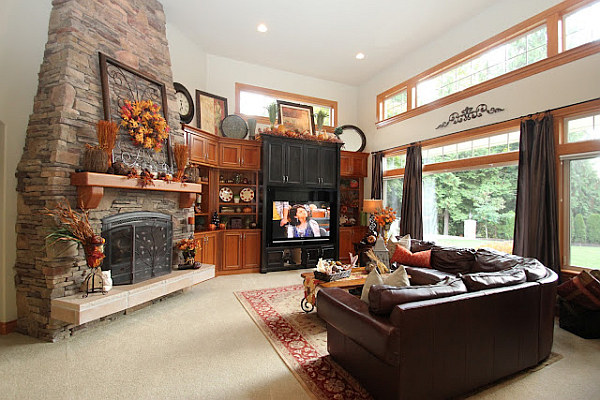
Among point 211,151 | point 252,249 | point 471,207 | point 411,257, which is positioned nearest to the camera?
point 411,257

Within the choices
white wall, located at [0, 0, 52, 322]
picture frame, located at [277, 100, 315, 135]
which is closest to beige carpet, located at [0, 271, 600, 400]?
white wall, located at [0, 0, 52, 322]

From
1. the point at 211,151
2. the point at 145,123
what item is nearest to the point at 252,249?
the point at 211,151

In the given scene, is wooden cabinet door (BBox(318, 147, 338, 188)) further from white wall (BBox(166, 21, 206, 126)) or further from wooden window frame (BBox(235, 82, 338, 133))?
white wall (BBox(166, 21, 206, 126))

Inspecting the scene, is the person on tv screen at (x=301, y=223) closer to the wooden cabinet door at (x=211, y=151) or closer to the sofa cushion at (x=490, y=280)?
the wooden cabinet door at (x=211, y=151)

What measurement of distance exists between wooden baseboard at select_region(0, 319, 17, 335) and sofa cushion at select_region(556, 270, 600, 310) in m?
6.01

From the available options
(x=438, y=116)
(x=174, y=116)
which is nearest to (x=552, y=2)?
(x=438, y=116)

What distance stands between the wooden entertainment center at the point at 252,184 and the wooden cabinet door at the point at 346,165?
0.28 m

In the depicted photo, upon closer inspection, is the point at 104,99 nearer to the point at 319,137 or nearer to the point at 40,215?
the point at 40,215

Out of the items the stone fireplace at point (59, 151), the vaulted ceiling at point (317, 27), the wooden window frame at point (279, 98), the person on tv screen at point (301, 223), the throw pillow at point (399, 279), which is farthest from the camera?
the wooden window frame at point (279, 98)

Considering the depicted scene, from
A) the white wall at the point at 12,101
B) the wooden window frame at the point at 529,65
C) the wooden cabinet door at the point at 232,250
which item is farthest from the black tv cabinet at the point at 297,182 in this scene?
the white wall at the point at 12,101

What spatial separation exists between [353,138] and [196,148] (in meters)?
3.95

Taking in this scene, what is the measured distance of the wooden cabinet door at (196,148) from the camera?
5.01 metres

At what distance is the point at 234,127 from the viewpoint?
19.6 ft

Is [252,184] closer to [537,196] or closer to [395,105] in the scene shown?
[395,105]
